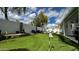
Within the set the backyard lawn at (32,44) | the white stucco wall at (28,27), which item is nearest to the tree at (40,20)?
the white stucco wall at (28,27)

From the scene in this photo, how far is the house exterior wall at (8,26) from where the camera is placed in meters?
3.89

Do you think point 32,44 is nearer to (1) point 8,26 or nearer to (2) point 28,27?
(2) point 28,27

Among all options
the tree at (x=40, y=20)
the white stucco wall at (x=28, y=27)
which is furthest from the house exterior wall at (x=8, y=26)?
the tree at (x=40, y=20)

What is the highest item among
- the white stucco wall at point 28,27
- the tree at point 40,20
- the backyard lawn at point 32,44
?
the tree at point 40,20

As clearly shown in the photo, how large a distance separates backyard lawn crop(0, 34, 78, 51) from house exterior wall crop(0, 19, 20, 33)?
0.16 meters

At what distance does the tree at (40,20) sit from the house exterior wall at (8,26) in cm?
31

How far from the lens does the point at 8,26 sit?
12.8 feet

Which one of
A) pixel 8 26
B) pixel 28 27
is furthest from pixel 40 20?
pixel 8 26

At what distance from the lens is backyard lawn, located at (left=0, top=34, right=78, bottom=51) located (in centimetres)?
389

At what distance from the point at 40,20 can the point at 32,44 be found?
1.46ft

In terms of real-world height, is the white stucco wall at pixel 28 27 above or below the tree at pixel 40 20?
below

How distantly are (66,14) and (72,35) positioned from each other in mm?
374

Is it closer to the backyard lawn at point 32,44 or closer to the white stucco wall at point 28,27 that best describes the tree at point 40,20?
the white stucco wall at point 28,27
